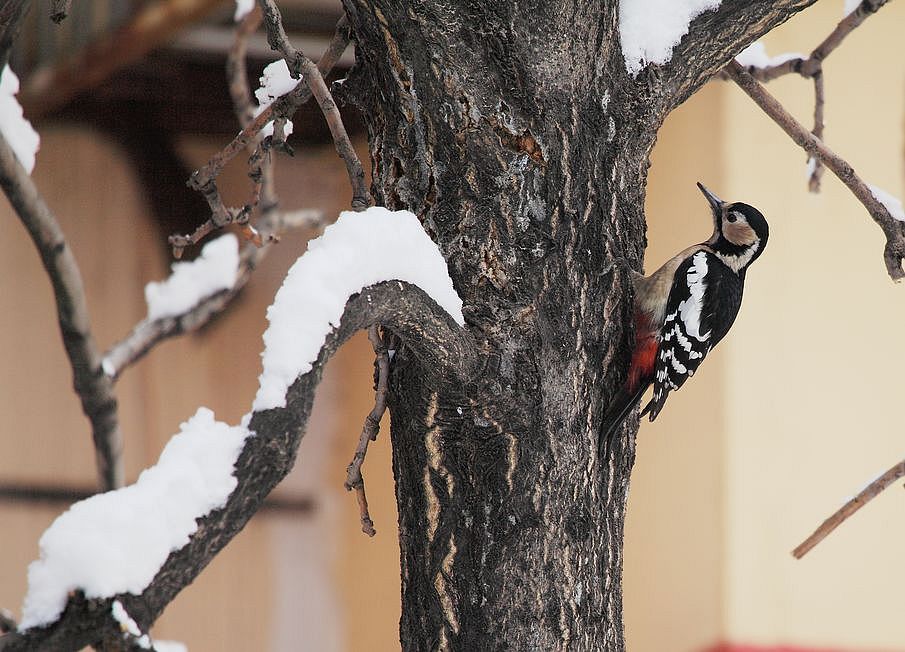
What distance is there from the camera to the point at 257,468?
44.1 inches

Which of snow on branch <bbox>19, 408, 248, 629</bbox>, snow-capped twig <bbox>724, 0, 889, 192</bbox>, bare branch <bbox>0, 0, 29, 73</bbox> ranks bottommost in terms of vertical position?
snow on branch <bbox>19, 408, 248, 629</bbox>

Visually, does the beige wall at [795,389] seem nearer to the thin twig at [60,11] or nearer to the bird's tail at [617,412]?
the bird's tail at [617,412]

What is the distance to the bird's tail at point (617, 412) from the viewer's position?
5.44ft

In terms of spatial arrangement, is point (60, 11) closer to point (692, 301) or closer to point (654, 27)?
point (654, 27)

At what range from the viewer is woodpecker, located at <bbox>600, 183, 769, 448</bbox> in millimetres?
2139

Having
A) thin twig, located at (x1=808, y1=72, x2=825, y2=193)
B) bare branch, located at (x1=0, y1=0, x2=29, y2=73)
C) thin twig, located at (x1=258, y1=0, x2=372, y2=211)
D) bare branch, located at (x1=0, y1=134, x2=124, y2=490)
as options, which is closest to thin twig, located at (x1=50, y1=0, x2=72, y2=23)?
bare branch, located at (x1=0, y1=0, x2=29, y2=73)

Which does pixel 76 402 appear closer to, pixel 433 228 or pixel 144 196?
pixel 144 196

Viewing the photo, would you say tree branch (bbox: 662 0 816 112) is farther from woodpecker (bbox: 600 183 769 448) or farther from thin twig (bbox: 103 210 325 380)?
Result: thin twig (bbox: 103 210 325 380)

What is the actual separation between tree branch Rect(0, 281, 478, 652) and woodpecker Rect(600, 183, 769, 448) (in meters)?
0.51

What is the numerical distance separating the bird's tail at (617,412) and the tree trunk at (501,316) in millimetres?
28

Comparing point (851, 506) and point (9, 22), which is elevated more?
point (9, 22)

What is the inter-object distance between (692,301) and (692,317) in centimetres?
4

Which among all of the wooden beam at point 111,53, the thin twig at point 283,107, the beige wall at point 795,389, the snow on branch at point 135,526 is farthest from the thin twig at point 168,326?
the beige wall at point 795,389

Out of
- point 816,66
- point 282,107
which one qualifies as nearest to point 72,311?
point 282,107
